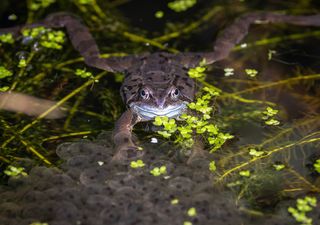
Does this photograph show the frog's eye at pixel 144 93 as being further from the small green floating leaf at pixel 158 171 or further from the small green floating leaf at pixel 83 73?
the small green floating leaf at pixel 83 73

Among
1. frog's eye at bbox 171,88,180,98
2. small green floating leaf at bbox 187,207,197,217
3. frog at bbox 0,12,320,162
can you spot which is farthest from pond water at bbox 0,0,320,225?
frog's eye at bbox 171,88,180,98

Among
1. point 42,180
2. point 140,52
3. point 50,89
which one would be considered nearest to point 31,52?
point 50,89

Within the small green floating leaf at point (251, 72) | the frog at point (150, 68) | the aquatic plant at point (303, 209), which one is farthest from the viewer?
the small green floating leaf at point (251, 72)

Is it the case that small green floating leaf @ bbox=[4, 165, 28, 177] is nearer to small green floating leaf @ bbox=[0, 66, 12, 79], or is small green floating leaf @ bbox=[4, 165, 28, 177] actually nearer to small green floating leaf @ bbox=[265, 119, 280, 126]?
small green floating leaf @ bbox=[0, 66, 12, 79]

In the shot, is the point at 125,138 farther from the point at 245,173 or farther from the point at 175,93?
the point at 245,173

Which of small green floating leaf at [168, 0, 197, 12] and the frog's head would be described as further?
small green floating leaf at [168, 0, 197, 12]

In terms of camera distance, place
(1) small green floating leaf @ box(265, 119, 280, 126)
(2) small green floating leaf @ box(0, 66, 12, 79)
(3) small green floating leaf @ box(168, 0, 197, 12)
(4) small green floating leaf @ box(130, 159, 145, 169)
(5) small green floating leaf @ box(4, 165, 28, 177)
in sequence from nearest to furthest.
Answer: (5) small green floating leaf @ box(4, 165, 28, 177), (4) small green floating leaf @ box(130, 159, 145, 169), (1) small green floating leaf @ box(265, 119, 280, 126), (2) small green floating leaf @ box(0, 66, 12, 79), (3) small green floating leaf @ box(168, 0, 197, 12)

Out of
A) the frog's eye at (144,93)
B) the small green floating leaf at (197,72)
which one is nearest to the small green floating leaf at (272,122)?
the small green floating leaf at (197,72)
